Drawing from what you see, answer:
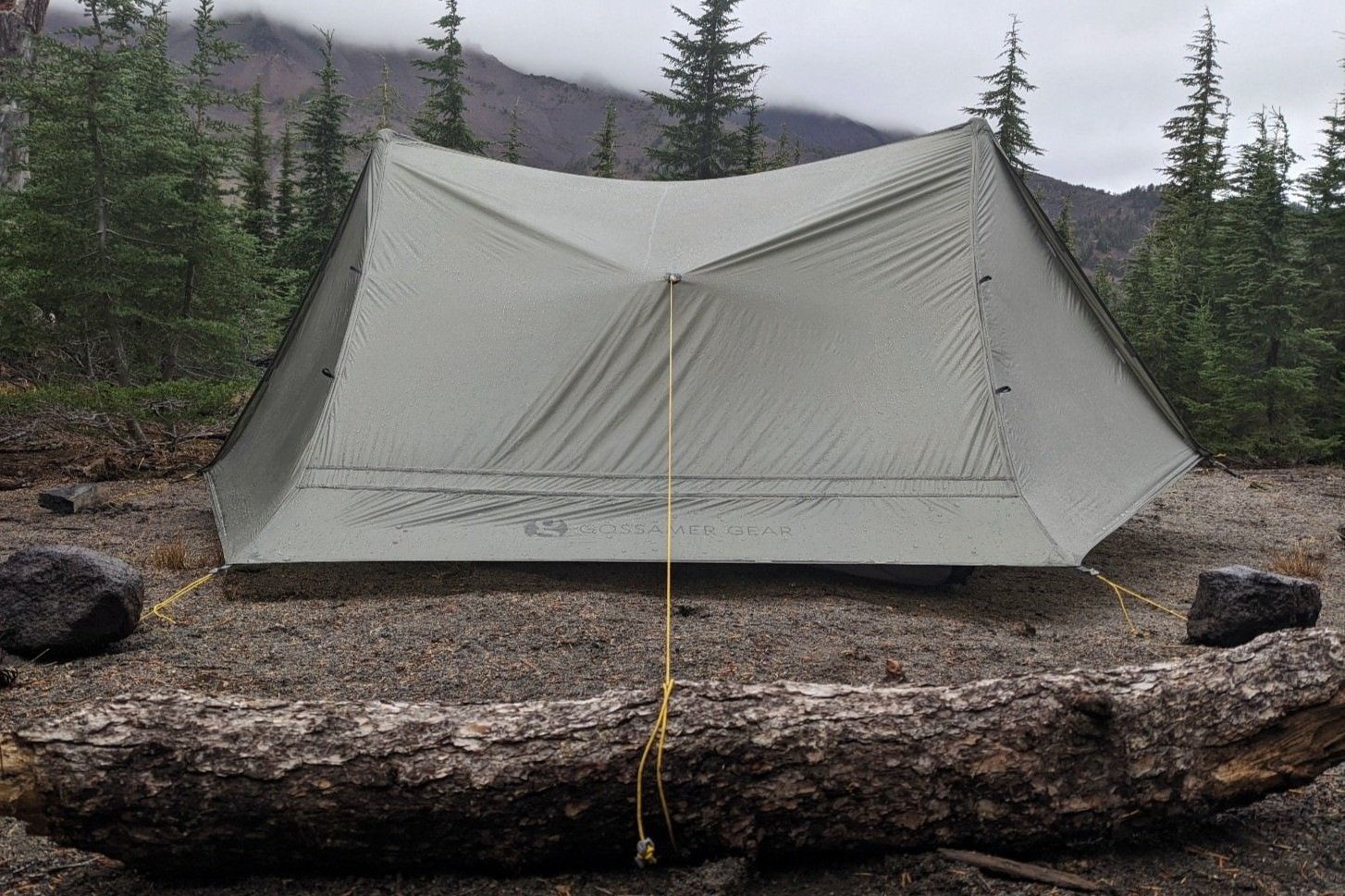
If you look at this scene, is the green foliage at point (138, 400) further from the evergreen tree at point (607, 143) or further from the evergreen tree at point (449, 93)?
the evergreen tree at point (607, 143)

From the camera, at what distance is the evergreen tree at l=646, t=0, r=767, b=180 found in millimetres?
24844

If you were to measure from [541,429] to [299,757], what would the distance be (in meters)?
3.27

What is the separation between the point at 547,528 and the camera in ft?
16.7

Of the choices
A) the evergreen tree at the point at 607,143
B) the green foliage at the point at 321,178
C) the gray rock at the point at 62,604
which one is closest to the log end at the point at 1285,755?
the gray rock at the point at 62,604

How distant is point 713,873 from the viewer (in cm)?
223

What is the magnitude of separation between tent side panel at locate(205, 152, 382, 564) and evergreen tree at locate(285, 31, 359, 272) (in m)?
15.0

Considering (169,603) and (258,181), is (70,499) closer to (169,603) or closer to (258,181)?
(169,603)

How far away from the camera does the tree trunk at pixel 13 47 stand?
454 inches

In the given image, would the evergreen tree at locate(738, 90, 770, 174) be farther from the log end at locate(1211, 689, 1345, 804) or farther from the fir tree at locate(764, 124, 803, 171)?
the log end at locate(1211, 689, 1345, 804)

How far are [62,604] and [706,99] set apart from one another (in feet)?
77.1

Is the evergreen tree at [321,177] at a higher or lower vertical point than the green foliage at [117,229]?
higher

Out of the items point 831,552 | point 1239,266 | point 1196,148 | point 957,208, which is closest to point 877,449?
point 831,552

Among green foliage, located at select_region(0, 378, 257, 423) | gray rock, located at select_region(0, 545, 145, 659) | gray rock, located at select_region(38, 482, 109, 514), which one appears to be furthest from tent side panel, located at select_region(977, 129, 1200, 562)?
green foliage, located at select_region(0, 378, 257, 423)

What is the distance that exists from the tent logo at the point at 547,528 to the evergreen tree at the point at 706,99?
2087cm
